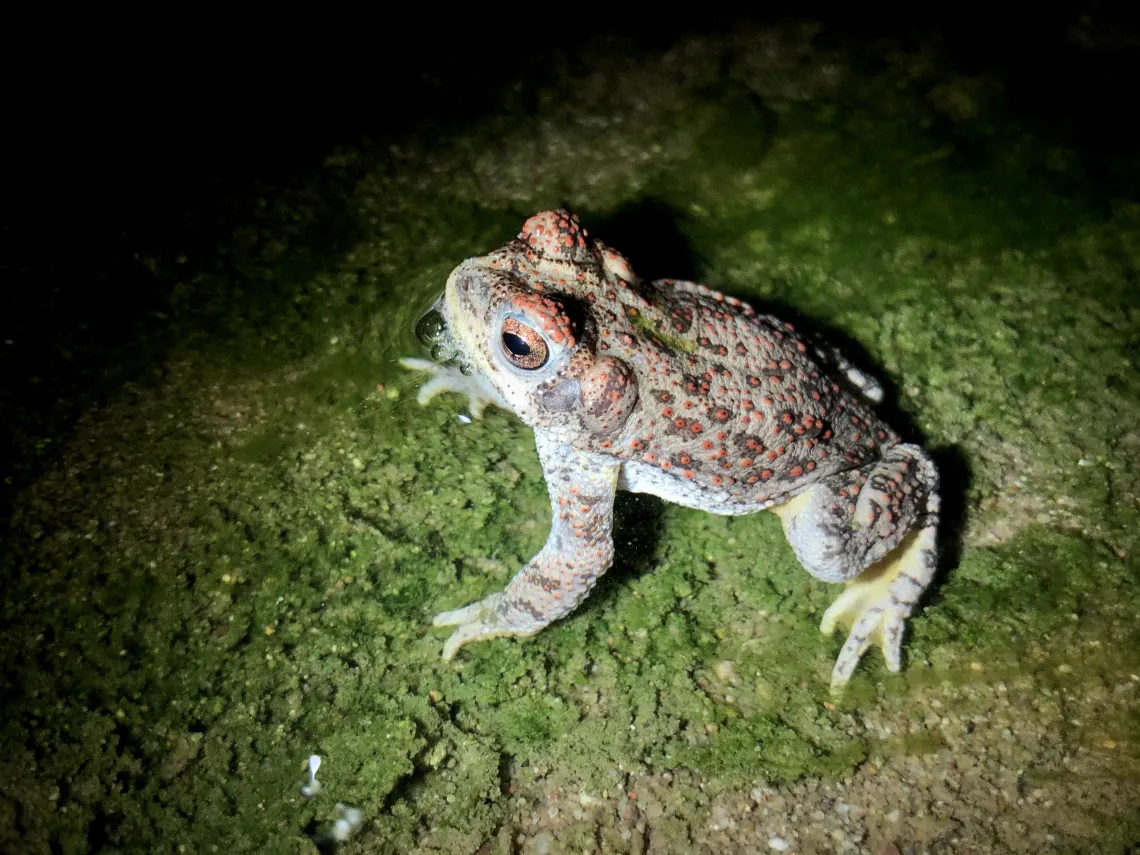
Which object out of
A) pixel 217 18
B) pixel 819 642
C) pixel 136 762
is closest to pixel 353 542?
pixel 136 762

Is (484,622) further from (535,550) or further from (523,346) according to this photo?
(523,346)

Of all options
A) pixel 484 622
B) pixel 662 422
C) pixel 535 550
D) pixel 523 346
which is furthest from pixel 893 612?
pixel 523 346

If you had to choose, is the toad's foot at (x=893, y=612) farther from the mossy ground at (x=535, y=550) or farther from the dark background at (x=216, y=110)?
the dark background at (x=216, y=110)

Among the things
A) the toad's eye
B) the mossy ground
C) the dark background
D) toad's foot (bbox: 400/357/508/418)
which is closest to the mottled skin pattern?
the toad's eye

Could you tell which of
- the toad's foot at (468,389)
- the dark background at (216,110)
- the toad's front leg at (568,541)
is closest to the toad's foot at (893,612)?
the toad's front leg at (568,541)

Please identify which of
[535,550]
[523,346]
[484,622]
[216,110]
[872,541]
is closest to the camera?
[523,346]

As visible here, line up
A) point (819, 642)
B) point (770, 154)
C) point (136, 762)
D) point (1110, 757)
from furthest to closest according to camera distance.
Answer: point (770, 154) < point (819, 642) < point (1110, 757) < point (136, 762)

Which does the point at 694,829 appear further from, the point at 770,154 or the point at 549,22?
the point at 549,22
